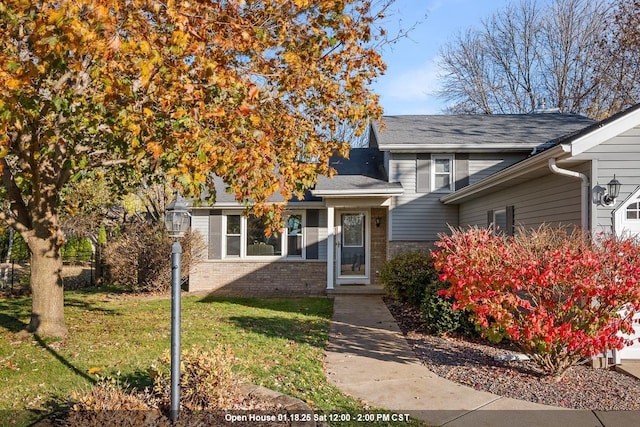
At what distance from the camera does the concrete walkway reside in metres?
4.60

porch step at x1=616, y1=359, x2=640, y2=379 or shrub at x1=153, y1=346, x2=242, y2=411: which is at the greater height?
shrub at x1=153, y1=346, x2=242, y2=411

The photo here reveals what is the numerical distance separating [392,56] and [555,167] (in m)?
3.26

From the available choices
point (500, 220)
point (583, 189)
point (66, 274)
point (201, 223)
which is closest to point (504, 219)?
point (500, 220)

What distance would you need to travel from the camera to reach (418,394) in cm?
535

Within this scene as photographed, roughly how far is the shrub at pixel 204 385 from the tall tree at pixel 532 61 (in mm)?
22658

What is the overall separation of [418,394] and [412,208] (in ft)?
30.3

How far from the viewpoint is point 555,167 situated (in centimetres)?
685

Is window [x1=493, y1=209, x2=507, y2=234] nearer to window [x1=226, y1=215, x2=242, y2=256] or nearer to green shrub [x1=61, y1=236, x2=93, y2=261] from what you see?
window [x1=226, y1=215, x2=242, y2=256]

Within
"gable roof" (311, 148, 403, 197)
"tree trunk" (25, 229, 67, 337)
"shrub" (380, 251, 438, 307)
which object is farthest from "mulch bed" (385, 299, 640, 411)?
"tree trunk" (25, 229, 67, 337)

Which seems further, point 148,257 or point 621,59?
point 621,59

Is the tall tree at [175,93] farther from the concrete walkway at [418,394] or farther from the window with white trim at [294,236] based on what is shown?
the window with white trim at [294,236]

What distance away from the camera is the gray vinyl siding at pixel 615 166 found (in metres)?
6.61

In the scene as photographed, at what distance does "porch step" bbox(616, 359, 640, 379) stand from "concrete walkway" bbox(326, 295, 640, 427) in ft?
3.27

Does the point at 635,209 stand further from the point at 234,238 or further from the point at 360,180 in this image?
the point at 234,238
